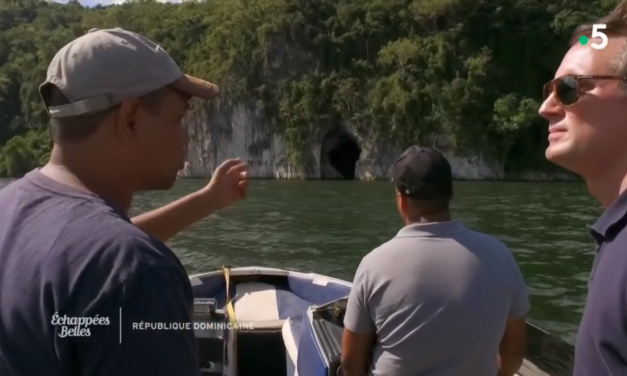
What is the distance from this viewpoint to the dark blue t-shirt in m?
0.91

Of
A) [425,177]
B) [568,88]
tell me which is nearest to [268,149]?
[425,177]

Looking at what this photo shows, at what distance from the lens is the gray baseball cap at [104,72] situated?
3.51 feet

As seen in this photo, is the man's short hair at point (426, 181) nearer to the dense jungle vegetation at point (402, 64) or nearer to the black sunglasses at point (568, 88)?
the black sunglasses at point (568, 88)

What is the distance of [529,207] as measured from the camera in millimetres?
18891

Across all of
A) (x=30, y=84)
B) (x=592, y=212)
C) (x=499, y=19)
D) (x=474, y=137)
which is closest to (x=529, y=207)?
(x=592, y=212)

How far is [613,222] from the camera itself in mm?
1030

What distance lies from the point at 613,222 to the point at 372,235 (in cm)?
1295

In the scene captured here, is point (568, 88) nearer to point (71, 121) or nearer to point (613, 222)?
point (613, 222)

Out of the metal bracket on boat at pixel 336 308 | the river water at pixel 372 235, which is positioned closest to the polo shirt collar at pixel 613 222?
the metal bracket on boat at pixel 336 308

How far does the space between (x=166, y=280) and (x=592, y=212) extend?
56.4 ft

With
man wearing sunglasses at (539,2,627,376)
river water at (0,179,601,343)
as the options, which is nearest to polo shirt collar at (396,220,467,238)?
man wearing sunglasses at (539,2,627,376)

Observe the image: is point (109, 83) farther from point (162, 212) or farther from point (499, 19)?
point (499, 19)

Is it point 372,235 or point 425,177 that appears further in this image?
point 372,235

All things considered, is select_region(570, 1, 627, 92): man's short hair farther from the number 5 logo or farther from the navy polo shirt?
the navy polo shirt
